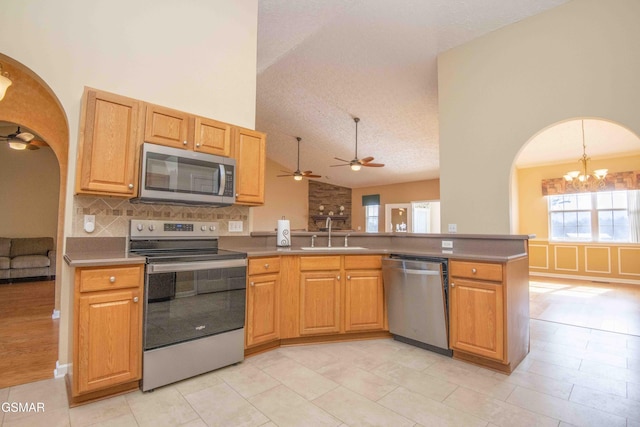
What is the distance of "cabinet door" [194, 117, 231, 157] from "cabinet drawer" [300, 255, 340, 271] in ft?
3.90

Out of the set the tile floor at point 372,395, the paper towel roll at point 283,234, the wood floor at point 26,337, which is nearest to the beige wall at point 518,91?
the tile floor at point 372,395

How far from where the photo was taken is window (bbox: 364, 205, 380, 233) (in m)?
10.7

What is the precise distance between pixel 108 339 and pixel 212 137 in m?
1.68

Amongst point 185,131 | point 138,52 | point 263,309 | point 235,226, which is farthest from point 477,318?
point 138,52

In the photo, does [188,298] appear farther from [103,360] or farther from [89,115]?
[89,115]

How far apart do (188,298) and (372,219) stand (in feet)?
29.8

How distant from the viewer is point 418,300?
2744 mm

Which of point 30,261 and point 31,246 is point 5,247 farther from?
point 30,261

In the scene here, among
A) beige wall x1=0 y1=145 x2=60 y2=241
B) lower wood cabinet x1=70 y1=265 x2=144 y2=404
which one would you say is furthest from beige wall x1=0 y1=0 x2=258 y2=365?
beige wall x1=0 y1=145 x2=60 y2=241

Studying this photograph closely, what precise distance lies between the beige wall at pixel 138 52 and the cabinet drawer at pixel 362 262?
171 centimetres

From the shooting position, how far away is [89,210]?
7.79ft

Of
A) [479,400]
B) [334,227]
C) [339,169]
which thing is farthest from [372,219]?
[479,400]

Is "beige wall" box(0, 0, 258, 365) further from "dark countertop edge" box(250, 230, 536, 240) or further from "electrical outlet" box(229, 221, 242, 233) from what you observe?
"dark countertop edge" box(250, 230, 536, 240)

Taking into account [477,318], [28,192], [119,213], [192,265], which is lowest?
[477,318]
